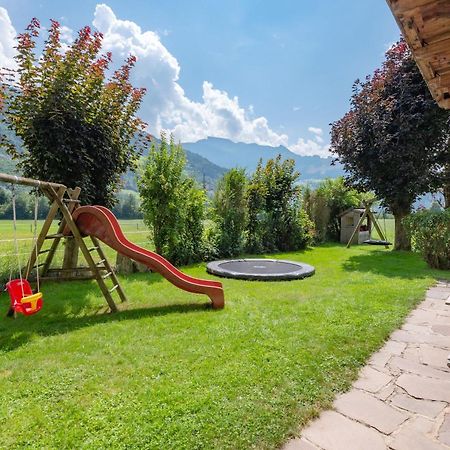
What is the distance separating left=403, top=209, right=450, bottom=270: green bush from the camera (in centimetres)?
702

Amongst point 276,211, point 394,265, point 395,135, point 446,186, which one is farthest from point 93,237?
point 446,186

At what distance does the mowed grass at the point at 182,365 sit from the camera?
6.11ft

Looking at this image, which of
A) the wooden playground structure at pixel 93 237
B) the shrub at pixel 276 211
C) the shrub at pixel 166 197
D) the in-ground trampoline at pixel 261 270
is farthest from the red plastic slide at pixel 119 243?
the shrub at pixel 276 211

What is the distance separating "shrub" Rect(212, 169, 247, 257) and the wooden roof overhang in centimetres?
A: 746

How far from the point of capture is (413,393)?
7.73 ft

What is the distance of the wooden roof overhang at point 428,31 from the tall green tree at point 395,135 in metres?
7.53

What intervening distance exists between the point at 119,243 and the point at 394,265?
6.69m

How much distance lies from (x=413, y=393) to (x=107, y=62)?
6561 millimetres

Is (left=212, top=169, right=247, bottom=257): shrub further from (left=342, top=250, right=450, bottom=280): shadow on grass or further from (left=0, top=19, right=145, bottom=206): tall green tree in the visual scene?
(left=0, top=19, right=145, bottom=206): tall green tree

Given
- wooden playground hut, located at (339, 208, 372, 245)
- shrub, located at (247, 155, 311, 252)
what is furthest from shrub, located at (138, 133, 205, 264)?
wooden playground hut, located at (339, 208, 372, 245)

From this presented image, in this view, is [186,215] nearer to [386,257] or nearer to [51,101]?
[51,101]

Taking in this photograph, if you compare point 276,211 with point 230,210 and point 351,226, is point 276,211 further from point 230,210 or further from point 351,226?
point 351,226

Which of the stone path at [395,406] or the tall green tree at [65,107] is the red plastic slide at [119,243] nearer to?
the tall green tree at [65,107]

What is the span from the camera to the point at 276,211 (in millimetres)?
11219
